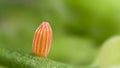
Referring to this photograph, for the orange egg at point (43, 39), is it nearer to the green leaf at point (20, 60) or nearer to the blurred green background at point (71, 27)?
the green leaf at point (20, 60)

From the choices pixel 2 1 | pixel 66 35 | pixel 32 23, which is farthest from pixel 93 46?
pixel 2 1

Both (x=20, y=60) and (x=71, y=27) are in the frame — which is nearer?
(x=20, y=60)

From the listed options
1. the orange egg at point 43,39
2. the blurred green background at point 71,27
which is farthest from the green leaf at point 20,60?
the blurred green background at point 71,27

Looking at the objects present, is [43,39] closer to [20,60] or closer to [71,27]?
[20,60]

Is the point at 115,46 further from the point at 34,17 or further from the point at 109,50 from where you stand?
the point at 34,17

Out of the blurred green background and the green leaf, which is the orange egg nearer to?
the green leaf

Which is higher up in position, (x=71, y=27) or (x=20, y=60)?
(x=71, y=27)

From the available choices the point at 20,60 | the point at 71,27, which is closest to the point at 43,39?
the point at 20,60

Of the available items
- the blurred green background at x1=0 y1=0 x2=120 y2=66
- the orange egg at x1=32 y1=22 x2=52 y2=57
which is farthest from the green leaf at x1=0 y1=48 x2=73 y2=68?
the blurred green background at x1=0 y1=0 x2=120 y2=66
